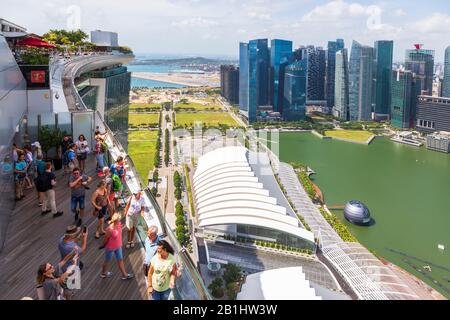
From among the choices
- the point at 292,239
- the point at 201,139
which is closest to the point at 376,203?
the point at 292,239

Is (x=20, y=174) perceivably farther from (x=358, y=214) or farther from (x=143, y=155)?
(x=143, y=155)

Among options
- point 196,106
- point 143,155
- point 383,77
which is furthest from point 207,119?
point 383,77

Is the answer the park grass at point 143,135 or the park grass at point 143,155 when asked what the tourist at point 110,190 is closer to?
the park grass at point 143,155

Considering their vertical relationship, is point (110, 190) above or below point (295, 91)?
below

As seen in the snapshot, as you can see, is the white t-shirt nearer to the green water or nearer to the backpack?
the backpack

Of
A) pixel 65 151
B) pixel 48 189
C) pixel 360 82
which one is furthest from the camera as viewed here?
pixel 360 82

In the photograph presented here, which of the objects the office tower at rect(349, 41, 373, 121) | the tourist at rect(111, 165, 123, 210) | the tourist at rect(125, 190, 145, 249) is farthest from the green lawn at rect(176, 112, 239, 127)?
the tourist at rect(125, 190, 145, 249)
